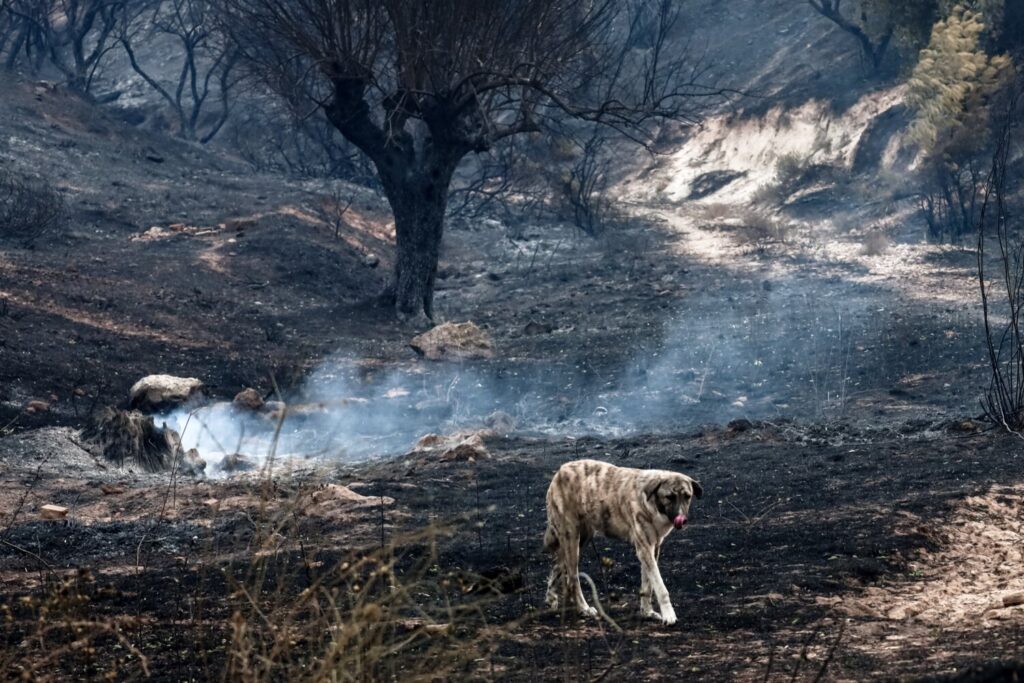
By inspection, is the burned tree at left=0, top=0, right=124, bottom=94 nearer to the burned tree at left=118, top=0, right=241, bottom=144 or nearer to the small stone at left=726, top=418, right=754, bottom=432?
the burned tree at left=118, top=0, right=241, bottom=144

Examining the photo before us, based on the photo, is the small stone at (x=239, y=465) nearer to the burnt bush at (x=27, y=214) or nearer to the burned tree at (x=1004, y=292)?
the burned tree at (x=1004, y=292)

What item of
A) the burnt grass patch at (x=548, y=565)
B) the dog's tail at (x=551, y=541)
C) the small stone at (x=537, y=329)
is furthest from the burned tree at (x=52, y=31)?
the dog's tail at (x=551, y=541)

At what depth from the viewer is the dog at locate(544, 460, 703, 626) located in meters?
5.79

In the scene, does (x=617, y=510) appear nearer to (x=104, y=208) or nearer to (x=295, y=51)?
(x=295, y=51)

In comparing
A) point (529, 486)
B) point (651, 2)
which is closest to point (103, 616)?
point (529, 486)

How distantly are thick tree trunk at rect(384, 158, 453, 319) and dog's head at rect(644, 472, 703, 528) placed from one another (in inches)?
531

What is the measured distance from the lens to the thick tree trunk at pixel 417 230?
19.0 meters

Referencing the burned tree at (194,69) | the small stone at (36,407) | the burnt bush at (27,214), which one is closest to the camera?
the small stone at (36,407)

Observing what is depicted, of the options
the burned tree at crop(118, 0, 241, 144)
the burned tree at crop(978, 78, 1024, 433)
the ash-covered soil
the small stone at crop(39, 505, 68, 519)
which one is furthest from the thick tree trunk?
the burned tree at crop(118, 0, 241, 144)

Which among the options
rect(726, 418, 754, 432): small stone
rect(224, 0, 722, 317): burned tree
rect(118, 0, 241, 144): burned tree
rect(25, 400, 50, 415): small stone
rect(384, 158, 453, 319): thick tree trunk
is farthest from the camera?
rect(118, 0, 241, 144): burned tree

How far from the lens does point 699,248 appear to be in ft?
82.6

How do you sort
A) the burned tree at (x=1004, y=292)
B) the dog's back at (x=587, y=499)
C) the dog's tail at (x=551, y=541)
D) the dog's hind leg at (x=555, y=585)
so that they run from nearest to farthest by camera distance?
the dog's back at (x=587, y=499)
the dog's hind leg at (x=555, y=585)
the dog's tail at (x=551, y=541)
the burned tree at (x=1004, y=292)

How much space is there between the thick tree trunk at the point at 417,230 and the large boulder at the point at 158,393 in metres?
5.72

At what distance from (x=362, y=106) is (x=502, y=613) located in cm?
1321
